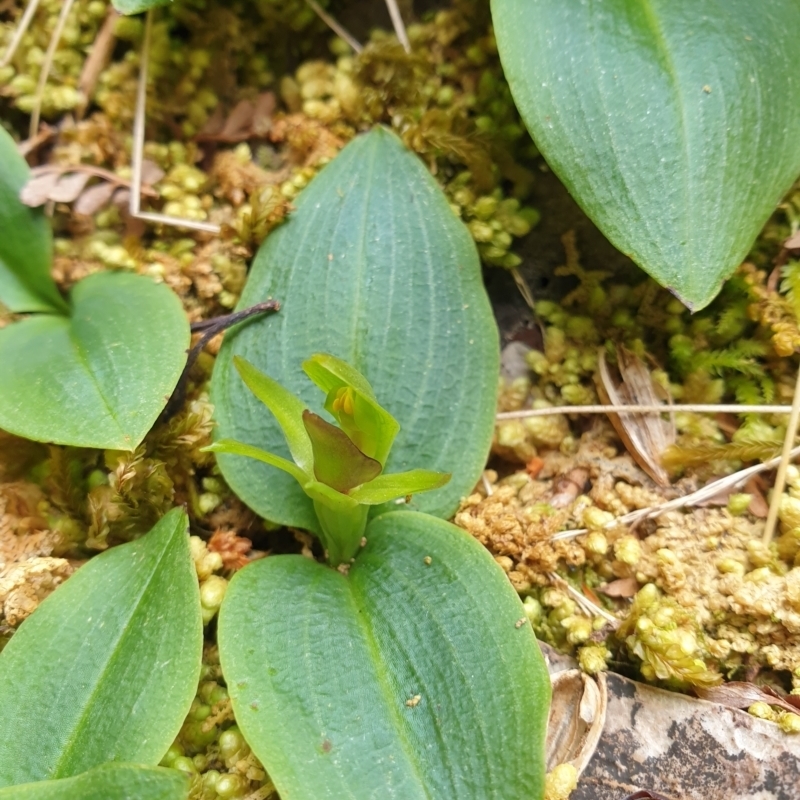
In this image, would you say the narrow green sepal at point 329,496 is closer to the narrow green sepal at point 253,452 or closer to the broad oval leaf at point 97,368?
the narrow green sepal at point 253,452

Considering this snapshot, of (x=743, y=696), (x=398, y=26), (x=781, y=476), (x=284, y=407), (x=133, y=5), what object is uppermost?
(x=133, y=5)

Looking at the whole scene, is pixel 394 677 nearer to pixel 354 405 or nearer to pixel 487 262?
pixel 354 405

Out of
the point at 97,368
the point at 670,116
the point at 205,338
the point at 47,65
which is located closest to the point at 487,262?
the point at 670,116

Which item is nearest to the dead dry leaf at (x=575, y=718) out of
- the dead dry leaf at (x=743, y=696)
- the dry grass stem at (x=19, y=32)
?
the dead dry leaf at (x=743, y=696)

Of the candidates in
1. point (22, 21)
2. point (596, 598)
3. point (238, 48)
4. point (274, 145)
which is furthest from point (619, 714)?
point (22, 21)

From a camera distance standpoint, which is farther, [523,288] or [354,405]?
[523,288]

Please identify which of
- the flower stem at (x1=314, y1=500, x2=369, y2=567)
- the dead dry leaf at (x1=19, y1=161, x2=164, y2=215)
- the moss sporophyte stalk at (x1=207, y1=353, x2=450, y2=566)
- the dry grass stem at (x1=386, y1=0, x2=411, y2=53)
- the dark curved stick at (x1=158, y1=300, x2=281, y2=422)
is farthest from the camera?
the dry grass stem at (x1=386, y1=0, x2=411, y2=53)

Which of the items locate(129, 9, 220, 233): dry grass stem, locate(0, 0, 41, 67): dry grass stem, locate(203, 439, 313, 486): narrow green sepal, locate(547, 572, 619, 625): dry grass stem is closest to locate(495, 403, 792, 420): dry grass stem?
locate(547, 572, 619, 625): dry grass stem

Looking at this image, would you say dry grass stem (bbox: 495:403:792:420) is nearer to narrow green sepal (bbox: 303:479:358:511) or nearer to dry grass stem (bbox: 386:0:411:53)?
narrow green sepal (bbox: 303:479:358:511)
